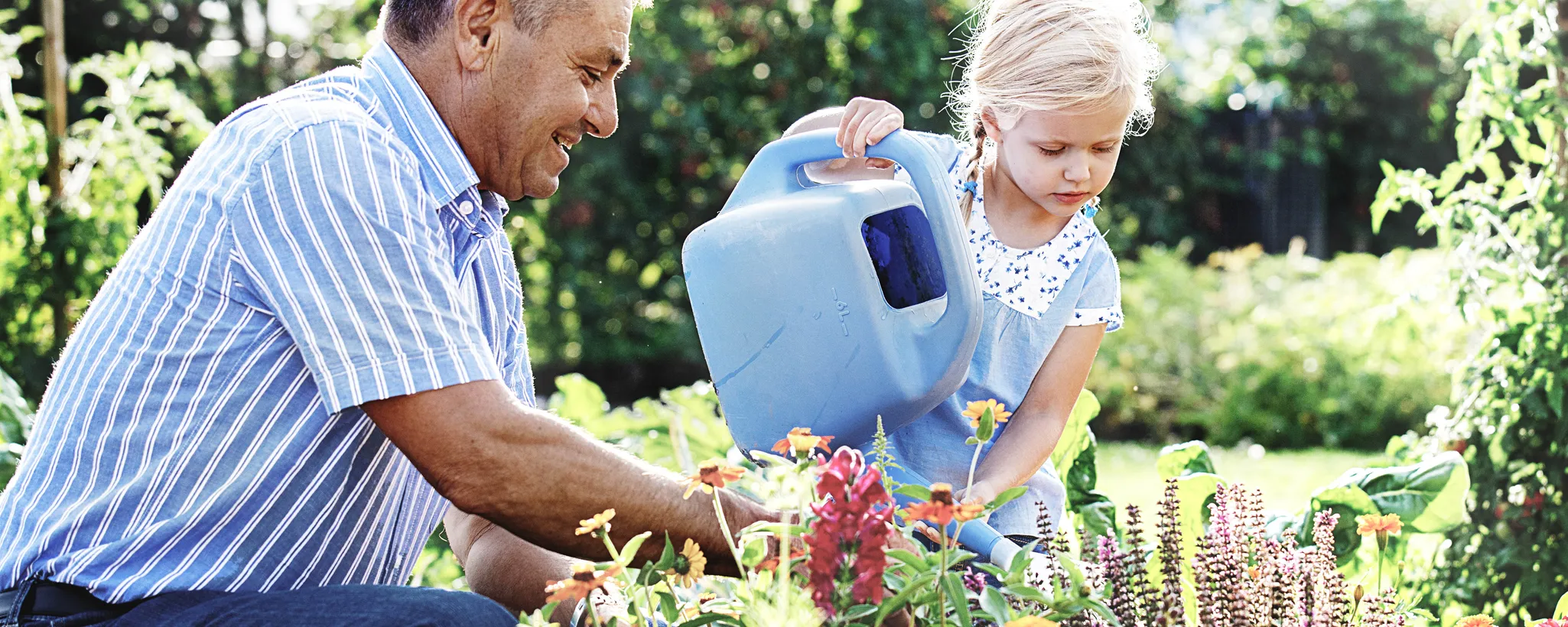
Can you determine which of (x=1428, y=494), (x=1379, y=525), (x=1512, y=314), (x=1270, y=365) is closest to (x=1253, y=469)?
(x=1270, y=365)

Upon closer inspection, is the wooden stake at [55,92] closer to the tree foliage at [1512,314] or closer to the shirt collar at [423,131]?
the shirt collar at [423,131]

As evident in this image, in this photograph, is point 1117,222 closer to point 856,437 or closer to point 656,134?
point 656,134

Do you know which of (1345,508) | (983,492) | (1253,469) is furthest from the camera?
(1253,469)

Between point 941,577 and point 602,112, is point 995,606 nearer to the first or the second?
point 941,577

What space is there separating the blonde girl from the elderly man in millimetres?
449

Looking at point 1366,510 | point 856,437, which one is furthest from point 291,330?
point 1366,510

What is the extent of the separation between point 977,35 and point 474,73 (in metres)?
0.79

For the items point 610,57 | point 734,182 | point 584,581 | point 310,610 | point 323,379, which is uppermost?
point 610,57

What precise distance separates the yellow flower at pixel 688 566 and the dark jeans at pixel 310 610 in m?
0.21

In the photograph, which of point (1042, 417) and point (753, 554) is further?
point (1042, 417)

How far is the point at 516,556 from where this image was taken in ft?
5.69

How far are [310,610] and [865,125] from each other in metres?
0.77

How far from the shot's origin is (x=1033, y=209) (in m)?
1.86

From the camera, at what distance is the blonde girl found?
171 cm
